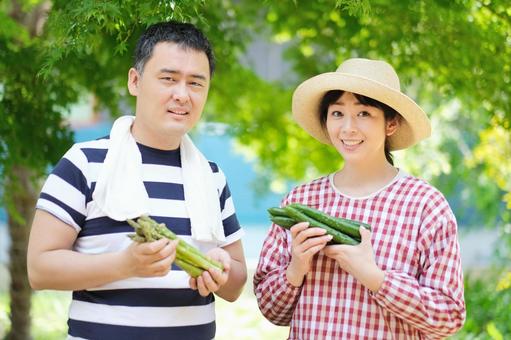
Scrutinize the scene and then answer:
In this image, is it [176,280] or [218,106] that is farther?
[218,106]

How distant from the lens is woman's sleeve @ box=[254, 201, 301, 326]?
3.29 metres

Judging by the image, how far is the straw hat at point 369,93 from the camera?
10.5 ft

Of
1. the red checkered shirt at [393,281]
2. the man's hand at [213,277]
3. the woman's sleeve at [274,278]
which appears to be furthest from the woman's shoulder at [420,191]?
the man's hand at [213,277]

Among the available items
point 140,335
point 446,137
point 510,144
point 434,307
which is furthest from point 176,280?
point 446,137

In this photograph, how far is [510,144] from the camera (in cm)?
681

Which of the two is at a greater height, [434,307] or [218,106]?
[218,106]

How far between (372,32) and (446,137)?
233 inches

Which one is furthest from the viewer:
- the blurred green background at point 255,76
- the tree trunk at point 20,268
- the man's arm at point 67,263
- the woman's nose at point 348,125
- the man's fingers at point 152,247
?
the tree trunk at point 20,268

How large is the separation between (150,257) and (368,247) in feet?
2.71

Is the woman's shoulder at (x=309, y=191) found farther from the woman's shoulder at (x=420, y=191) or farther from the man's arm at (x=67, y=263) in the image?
the man's arm at (x=67, y=263)

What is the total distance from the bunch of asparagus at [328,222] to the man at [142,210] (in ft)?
0.97

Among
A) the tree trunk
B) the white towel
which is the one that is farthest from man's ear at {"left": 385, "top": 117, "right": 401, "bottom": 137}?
the tree trunk

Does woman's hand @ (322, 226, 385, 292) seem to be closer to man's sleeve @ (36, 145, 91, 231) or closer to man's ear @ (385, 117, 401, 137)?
man's ear @ (385, 117, 401, 137)

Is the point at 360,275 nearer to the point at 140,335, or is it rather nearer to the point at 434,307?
the point at 434,307
